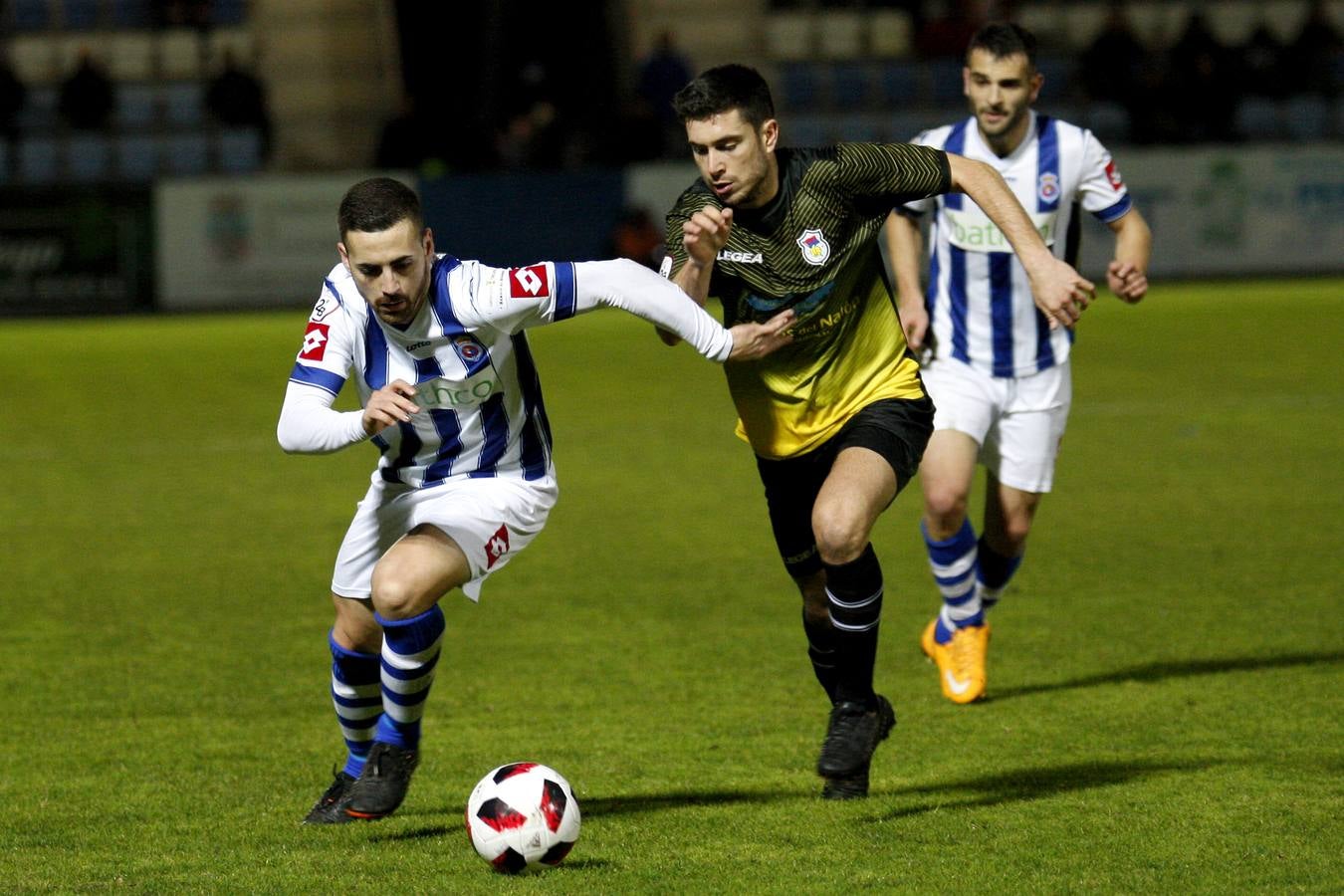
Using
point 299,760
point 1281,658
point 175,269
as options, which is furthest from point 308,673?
point 175,269

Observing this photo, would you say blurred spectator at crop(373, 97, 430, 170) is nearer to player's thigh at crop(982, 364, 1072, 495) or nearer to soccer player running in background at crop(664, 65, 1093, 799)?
player's thigh at crop(982, 364, 1072, 495)

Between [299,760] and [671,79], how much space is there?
17153 mm

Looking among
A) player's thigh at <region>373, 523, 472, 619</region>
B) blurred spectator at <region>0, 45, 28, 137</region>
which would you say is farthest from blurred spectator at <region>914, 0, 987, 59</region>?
player's thigh at <region>373, 523, 472, 619</region>

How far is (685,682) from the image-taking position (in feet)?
20.5

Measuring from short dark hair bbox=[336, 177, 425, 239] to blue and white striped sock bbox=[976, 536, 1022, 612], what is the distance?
2.70 meters

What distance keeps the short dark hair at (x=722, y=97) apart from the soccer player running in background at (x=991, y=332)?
1.38 meters

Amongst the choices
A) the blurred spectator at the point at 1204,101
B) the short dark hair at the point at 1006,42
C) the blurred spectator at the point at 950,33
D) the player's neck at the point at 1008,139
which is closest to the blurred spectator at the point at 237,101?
the blurred spectator at the point at 950,33

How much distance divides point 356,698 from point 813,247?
1.67 metres

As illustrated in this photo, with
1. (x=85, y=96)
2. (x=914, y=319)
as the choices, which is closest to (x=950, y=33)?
(x=85, y=96)

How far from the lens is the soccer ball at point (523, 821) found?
166 inches

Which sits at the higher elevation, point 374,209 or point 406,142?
point 374,209

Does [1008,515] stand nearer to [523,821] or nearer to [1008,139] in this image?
[1008,139]

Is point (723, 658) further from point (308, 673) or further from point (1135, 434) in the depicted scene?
point (1135, 434)

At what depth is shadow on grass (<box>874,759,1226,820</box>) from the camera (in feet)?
15.7
